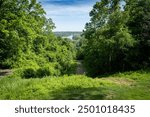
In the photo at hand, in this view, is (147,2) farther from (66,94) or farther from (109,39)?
(66,94)

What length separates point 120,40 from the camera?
2772 centimetres

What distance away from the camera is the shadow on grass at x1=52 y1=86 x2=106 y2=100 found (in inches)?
633

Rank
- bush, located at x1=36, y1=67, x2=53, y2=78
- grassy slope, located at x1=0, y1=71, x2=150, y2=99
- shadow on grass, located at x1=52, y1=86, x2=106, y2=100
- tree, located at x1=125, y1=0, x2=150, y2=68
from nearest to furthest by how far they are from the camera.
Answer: shadow on grass, located at x1=52, y1=86, x2=106, y2=100 → grassy slope, located at x1=0, y1=71, x2=150, y2=99 → tree, located at x1=125, y1=0, x2=150, y2=68 → bush, located at x1=36, y1=67, x2=53, y2=78

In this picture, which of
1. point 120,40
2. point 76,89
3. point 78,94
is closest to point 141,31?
point 120,40

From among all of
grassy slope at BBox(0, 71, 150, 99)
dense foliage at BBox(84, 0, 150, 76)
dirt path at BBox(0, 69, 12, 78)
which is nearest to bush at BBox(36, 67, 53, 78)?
dirt path at BBox(0, 69, 12, 78)

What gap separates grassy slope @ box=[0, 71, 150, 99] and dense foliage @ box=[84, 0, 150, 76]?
619 centimetres

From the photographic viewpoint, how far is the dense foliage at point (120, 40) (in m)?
28.4

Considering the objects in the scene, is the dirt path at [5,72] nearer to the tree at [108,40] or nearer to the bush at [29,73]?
the bush at [29,73]

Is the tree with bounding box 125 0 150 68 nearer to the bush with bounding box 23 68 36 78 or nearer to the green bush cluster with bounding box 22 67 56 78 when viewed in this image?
the green bush cluster with bounding box 22 67 56 78

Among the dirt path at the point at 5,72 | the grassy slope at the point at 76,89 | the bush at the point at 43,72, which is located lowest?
the bush at the point at 43,72

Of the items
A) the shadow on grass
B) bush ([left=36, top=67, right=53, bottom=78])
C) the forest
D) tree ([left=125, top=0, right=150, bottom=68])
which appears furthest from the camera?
bush ([left=36, top=67, right=53, bottom=78])

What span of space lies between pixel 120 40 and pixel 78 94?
1197cm

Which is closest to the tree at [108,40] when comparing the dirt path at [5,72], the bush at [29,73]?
the bush at [29,73]

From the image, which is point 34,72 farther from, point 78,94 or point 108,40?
point 78,94
